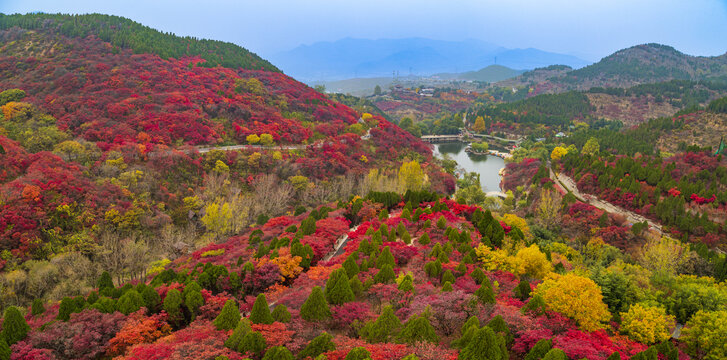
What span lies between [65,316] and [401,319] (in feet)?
57.0

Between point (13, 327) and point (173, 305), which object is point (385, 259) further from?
point (13, 327)

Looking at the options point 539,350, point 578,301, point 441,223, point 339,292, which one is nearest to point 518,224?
point 441,223

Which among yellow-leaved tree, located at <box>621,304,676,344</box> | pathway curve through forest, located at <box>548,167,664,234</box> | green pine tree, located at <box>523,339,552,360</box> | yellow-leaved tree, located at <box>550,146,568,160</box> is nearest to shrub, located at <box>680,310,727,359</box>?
yellow-leaved tree, located at <box>621,304,676,344</box>

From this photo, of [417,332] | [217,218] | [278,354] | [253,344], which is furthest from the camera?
[217,218]

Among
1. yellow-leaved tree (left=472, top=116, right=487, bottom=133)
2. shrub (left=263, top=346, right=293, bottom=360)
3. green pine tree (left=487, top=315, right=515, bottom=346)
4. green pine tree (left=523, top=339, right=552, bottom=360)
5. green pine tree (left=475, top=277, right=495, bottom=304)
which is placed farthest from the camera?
yellow-leaved tree (left=472, top=116, right=487, bottom=133)

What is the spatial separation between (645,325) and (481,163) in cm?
8201

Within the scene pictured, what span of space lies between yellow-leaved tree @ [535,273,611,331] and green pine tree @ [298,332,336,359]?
11.9m

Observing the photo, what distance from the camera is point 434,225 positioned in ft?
112

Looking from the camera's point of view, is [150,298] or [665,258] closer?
[150,298]

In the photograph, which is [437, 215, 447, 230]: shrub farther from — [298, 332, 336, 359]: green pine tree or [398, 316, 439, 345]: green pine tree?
[298, 332, 336, 359]: green pine tree

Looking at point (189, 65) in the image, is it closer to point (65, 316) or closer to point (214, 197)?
point (214, 197)

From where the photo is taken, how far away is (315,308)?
19.2m

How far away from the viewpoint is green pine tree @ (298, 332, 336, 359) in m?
16.1

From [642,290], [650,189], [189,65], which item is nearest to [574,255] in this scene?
[642,290]
